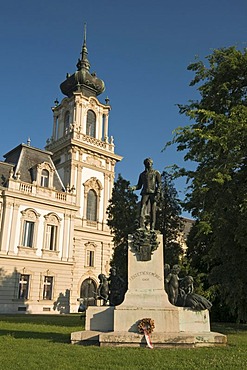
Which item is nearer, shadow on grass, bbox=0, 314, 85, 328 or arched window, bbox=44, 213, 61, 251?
shadow on grass, bbox=0, 314, 85, 328

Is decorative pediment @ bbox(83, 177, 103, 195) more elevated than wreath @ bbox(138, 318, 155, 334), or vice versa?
decorative pediment @ bbox(83, 177, 103, 195)

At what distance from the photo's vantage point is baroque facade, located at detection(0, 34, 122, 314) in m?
33.2

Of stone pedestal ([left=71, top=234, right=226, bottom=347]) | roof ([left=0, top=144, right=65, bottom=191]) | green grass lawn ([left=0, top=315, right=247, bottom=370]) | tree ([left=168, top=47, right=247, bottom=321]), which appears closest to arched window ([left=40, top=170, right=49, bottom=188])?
roof ([left=0, top=144, right=65, bottom=191])

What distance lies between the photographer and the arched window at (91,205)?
43938 millimetres

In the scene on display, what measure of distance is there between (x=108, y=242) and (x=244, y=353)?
3477 cm

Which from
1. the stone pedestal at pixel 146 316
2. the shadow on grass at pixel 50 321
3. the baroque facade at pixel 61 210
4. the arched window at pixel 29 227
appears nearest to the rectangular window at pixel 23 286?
the baroque facade at pixel 61 210

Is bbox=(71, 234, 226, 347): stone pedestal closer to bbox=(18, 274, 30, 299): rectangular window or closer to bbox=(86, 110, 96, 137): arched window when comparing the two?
bbox=(18, 274, 30, 299): rectangular window

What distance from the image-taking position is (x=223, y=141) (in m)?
15.7

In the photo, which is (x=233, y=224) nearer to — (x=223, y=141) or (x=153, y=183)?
(x=223, y=141)

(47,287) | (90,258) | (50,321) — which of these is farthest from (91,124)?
(50,321)

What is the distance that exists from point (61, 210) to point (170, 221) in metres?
14.0

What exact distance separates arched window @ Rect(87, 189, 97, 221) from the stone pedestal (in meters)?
32.3

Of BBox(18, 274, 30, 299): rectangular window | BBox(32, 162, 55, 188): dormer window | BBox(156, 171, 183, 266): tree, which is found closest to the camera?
BBox(156, 171, 183, 266): tree

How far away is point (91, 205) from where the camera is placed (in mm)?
44500
